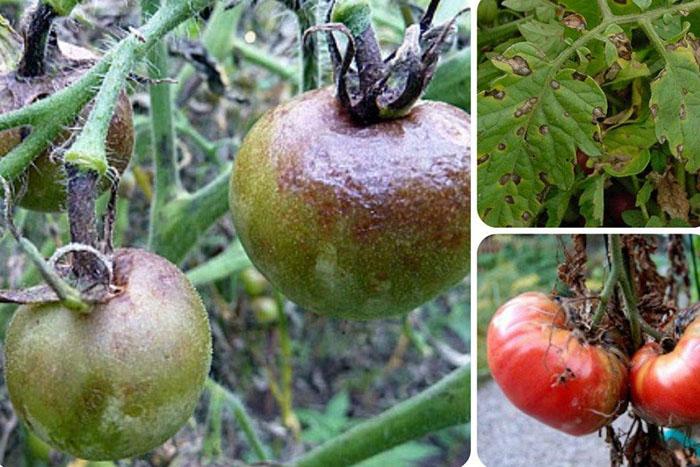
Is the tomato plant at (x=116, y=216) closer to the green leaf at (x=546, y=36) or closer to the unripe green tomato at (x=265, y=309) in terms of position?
the green leaf at (x=546, y=36)

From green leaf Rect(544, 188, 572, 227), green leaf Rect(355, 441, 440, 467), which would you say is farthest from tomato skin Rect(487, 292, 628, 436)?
green leaf Rect(355, 441, 440, 467)

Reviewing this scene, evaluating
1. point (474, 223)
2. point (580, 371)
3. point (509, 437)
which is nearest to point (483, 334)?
point (509, 437)

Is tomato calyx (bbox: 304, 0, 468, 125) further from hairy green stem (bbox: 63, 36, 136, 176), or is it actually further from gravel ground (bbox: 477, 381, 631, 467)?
gravel ground (bbox: 477, 381, 631, 467)

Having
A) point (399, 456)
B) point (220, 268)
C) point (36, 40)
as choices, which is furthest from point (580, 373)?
point (399, 456)

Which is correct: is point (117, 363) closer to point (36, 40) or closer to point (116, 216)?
point (116, 216)

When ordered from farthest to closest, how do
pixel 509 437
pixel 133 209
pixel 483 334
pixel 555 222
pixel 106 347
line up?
pixel 483 334
pixel 509 437
pixel 133 209
pixel 555 222
pixel 106 347

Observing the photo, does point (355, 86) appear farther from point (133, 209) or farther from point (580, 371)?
point (133, 209)
